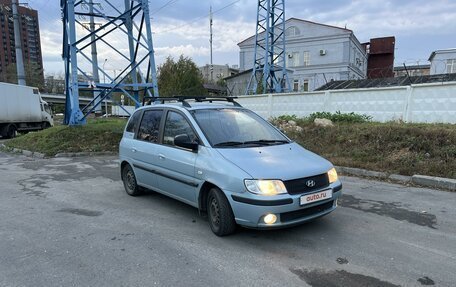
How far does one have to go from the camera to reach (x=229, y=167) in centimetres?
407

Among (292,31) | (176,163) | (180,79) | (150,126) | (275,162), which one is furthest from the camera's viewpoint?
(292,31)

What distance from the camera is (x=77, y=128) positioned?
1401cm

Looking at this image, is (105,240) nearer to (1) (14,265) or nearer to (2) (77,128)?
(1) (14,265)

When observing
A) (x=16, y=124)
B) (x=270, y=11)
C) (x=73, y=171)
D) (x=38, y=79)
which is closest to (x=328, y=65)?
(x=270, y=11)

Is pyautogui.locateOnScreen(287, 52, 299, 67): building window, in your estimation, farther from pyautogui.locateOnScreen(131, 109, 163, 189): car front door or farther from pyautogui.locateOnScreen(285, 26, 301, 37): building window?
pyautogui.locateOnScreen(131, 109, 163, 189): car front door

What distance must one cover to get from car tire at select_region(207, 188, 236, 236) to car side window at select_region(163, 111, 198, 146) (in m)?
1.02

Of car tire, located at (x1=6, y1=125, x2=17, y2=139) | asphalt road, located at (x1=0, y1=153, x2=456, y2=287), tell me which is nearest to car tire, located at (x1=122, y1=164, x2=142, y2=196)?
asphalt road, located at (x1=0, y1=153, x2=456, y2=287)

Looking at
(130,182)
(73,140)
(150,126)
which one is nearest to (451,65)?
(73,140)

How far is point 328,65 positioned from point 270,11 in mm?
22482

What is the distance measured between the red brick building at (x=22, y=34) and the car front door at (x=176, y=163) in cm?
2508

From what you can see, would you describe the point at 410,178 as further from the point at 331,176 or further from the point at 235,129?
the point at 235,129

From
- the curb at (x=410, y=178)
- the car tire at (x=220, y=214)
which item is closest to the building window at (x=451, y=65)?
the curb at (x=410, y=178)

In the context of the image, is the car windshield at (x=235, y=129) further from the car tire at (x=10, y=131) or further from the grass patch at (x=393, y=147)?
the car tire at (x=10, y=131)

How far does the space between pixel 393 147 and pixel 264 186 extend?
6.10m
